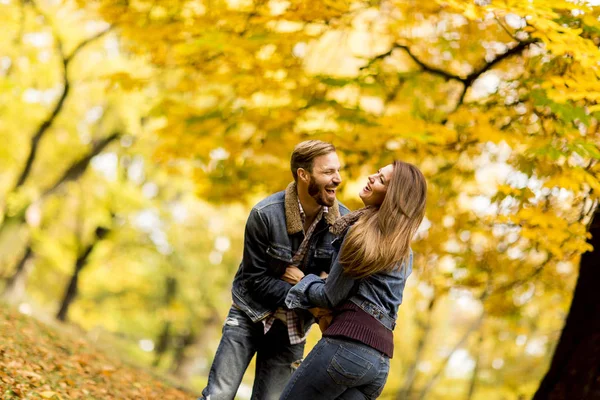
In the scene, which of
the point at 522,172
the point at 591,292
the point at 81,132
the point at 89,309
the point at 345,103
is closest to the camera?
the point at 522,172

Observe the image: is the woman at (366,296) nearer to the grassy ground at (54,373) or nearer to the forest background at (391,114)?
the forest background at (391,114)

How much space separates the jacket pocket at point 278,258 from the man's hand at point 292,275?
3cm

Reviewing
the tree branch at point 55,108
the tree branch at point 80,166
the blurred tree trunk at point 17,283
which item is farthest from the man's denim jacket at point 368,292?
the blurred tree trunk at point 17,283

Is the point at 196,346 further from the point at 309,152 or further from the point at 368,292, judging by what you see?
the point at 368,292

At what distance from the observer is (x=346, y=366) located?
9.32 ft

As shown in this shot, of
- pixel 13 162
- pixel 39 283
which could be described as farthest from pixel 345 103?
pixel 39 283

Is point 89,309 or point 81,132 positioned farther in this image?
point 89,309

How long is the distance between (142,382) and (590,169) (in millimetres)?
6660

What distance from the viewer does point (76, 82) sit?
15.6 m

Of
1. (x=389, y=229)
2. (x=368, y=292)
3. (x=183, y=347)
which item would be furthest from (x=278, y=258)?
(x=183, y=347)

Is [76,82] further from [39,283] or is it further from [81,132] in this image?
[39,283]

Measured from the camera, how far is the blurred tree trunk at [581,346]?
18.1ft

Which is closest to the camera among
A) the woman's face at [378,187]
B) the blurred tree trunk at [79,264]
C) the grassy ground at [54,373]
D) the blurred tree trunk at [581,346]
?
the woman's face at [378,187]

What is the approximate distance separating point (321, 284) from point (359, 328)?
308mm
